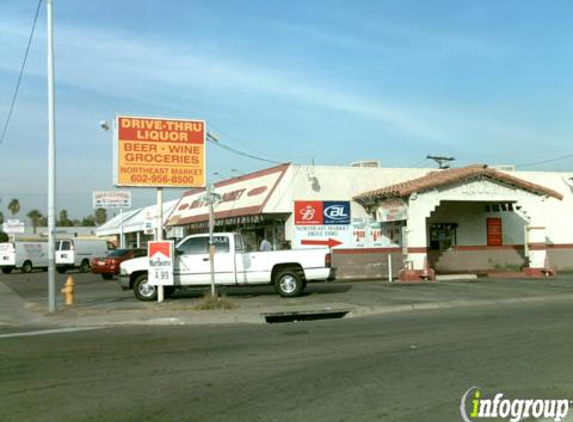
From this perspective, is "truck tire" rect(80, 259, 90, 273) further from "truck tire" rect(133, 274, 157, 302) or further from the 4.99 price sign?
the 4.99 price sign

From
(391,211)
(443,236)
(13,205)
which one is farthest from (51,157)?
(13,205)

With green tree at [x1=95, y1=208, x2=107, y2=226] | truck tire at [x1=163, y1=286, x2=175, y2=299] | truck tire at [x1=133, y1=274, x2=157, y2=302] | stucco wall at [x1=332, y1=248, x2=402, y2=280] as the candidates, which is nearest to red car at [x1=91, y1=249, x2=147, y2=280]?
stucco wall at [x1=332, y1=248, x2=402, y2=280]

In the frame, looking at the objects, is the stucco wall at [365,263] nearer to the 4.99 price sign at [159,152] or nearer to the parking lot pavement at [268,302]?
the parking lot pavement at [268,302]

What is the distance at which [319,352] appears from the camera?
9984 millimetres

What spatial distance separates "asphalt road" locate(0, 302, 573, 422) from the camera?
675 centimetres

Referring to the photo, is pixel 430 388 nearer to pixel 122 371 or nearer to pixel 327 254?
pixel 122 371

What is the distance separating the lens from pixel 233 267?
19094 mm

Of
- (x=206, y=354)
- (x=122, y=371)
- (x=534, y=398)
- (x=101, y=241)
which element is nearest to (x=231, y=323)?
(x=206, y=354)

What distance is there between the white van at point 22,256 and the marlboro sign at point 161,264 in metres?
30.5

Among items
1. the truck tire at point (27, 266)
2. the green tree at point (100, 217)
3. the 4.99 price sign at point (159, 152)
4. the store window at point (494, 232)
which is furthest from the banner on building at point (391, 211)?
the green tree at point (100, 217)

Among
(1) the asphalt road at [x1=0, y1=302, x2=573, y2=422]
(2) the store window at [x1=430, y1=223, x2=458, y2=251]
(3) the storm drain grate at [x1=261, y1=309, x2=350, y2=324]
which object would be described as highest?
(2) the store window at [x1=430, y1=223, x2=458, y2=251]

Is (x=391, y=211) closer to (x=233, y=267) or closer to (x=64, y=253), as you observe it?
(x=233, y=267)

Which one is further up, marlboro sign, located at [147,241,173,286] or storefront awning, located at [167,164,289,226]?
storefront awning, located at [167,164,289,226]

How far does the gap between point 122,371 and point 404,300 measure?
34.9ft
